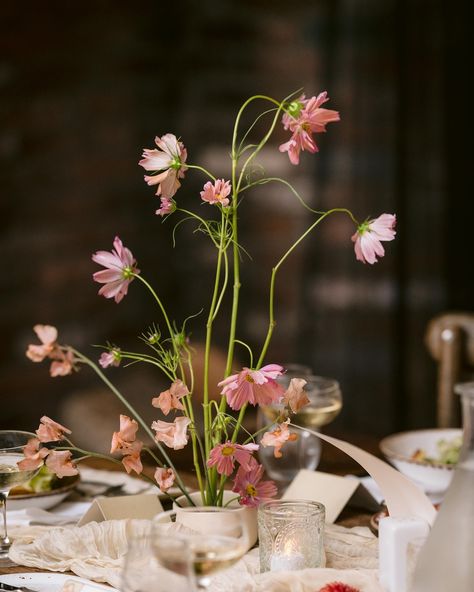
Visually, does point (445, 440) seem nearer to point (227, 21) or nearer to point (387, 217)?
point (387, 217)

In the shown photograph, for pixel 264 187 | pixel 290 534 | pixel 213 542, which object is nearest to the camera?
pixel 213 542

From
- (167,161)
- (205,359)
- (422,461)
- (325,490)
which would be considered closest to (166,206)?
(167,161)

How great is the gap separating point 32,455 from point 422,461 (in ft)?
2.06

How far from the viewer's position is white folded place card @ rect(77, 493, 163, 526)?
112 centimetres

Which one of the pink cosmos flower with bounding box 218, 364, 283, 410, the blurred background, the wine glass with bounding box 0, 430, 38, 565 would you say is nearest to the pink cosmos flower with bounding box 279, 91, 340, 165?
the pink cosmos flower with bounding box 218, 364, 283, 410

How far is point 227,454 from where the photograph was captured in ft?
3.02

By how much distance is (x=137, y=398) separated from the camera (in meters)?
3.35

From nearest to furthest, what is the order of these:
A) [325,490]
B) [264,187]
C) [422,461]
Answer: [325,490], [422,461], [264,187]

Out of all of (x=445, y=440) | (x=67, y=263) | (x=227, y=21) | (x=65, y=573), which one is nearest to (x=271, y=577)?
(x=65, y=573)

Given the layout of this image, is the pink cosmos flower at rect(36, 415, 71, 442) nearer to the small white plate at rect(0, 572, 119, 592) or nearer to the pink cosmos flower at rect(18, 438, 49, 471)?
the pink cosmos flower at rect(18, 438, 49, 471)

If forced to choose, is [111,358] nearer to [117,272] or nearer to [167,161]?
[117,272]

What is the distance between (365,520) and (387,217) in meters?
0.49

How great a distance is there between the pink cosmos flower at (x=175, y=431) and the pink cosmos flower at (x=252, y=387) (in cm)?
5

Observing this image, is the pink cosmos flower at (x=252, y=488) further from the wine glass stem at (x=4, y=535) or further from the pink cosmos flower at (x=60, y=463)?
the wine glass stem at (x=4, y=535)
